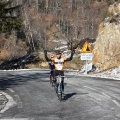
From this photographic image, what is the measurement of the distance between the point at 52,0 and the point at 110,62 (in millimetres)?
106485

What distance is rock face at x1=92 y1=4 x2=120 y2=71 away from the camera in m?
28.3

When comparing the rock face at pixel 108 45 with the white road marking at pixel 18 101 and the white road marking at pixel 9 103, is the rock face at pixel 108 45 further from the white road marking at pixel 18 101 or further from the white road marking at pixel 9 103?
the white road marking at pixel 9 103

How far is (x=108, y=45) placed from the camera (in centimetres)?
3077

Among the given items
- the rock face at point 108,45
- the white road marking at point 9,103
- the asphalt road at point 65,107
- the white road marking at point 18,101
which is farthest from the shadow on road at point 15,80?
the rock face at point 108,45

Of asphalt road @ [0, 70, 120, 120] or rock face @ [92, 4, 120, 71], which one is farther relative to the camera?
rock face @ [92, 4, 120, 71]

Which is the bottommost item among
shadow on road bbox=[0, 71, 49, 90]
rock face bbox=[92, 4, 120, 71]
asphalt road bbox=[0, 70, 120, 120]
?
asphalt road bbox=[0, 70, 120, 120]

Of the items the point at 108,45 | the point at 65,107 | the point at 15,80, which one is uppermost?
the point at 108,45

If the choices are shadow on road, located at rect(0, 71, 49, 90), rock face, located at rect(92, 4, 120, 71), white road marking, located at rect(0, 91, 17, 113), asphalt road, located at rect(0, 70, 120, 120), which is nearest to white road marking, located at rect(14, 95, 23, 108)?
asphalt road, located at rect(0, 70, 120, 120)

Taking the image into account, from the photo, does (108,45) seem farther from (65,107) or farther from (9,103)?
(65,107)

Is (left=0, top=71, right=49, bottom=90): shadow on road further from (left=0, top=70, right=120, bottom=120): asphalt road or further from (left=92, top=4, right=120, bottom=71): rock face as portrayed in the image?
(left=92, top=4, right=120, bottom=71): rock face

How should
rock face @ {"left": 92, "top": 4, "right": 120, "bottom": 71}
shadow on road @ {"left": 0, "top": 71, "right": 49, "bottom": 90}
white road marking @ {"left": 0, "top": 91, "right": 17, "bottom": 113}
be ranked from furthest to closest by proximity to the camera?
1. rock face @ {"left": 92, "top": 4, "right": 120, "bottom": 71}
2. shadow on road @ {"left": 0, "top": 71, "right": 49, "bottom": 90}
3. white road marking @ {"left": 0, "top": 91, "right": 17, "bottom": 113}

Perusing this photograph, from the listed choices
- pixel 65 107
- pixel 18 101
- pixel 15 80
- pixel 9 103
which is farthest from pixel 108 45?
pixel 65 107

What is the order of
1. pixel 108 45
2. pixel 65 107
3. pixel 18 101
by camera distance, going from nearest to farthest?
pixel 65 107
pixel 18 101
pixel 108 45

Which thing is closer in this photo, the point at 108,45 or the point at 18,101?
the point at 18,101
